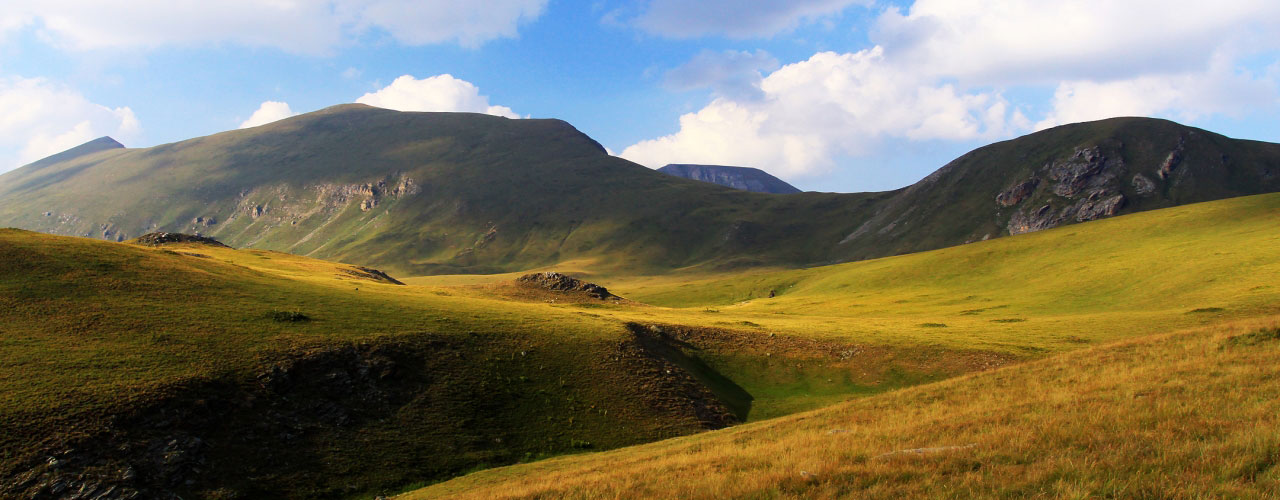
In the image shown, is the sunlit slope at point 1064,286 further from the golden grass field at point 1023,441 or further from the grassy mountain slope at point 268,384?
the grassy mountain slope at point 268,384

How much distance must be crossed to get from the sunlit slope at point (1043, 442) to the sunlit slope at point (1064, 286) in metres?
34.0

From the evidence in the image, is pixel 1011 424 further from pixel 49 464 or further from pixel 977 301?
pixel 977 301

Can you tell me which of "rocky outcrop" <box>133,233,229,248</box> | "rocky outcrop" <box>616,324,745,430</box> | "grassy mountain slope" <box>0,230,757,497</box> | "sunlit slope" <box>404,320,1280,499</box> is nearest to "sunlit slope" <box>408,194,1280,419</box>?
"rocky outcrop" <box>616,324,745,430</box>

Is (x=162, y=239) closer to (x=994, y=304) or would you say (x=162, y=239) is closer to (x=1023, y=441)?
(x=1023, y=441)

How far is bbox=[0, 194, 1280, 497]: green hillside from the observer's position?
2794 cm

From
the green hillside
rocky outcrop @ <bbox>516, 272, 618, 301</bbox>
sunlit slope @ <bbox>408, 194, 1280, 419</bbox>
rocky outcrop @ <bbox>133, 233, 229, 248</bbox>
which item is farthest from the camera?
rocky outcrop @ <bbox>133, 233, 229, 248</bbox>

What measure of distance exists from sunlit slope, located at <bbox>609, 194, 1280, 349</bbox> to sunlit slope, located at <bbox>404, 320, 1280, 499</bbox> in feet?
112

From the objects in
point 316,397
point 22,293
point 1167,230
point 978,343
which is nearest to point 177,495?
point 316,397

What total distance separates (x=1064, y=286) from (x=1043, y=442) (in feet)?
291

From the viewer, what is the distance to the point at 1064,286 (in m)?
87.8

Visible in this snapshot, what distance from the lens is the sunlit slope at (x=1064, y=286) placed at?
193 ft

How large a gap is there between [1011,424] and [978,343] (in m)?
42.2

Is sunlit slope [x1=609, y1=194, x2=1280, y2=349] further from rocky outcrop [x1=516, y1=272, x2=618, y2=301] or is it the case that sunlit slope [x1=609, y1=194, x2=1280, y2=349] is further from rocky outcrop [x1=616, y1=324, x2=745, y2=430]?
rocky outcrop [x1=616, y1=324, x2=745, y2=430]

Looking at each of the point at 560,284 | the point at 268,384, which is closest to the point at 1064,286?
the point at 560,284
